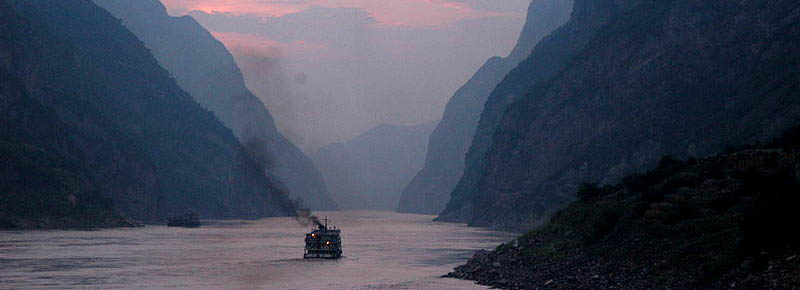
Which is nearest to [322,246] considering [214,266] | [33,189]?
[214,266]

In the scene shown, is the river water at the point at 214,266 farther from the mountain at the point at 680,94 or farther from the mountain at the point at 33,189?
the mountain at the point at 680,94

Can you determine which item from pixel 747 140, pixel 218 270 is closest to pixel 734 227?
pixel 218 270

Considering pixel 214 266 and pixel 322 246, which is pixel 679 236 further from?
pixel 322 246

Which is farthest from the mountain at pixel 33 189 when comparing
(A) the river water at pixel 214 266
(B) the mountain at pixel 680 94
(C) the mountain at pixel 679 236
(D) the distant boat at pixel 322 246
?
(C) the mountain at pixel 679 236

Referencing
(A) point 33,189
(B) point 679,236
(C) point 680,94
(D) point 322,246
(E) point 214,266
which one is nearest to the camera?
(B) point 679,236

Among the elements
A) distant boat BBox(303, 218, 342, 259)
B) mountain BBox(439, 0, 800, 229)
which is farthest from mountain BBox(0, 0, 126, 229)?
mountain BBox(439, 0, 800, 229)

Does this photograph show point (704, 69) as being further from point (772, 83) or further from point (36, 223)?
point (36, 223)

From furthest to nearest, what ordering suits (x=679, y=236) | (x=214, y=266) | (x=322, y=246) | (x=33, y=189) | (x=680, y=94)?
(x=33, y=189)
(x=680, y=94)
(x=322, y=246)
(x=214, y=266)
(x=679, y=236)

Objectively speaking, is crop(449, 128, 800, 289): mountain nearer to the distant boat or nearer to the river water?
the river water
